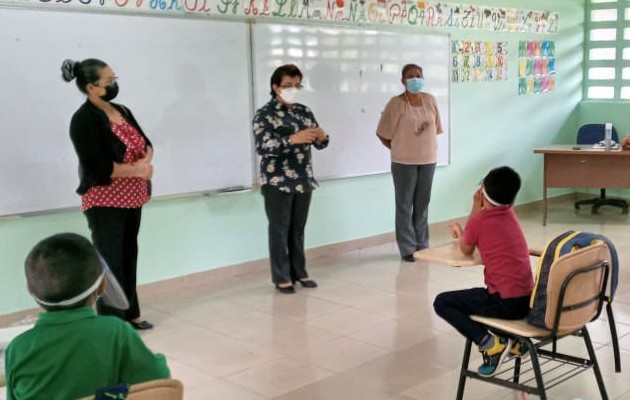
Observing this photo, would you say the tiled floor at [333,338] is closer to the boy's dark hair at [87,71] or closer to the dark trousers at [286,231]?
the dark trousers at [286,231]

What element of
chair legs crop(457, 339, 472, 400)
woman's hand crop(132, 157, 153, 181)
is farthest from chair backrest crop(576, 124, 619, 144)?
chair legs crop(457, 339, 472, 400)

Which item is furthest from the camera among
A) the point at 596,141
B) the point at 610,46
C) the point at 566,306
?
the point at 610,46

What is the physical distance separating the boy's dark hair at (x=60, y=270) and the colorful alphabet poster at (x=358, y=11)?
2.98 m

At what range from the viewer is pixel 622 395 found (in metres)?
3.24

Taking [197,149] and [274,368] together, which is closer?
[274,368]

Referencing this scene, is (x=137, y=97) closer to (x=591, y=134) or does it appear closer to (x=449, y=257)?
(x=449, y=257)

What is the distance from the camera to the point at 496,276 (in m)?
3.01

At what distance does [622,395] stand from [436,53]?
4.19 m

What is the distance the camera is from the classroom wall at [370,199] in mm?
4613

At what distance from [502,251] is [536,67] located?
551cm

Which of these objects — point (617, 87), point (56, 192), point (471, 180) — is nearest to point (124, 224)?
point (56, 192)

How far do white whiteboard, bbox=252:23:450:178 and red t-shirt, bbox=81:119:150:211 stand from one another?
58.3 inches

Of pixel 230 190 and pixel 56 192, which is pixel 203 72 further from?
A: pixel 56 192

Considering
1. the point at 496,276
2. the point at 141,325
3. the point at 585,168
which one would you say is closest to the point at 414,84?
the point at 585,168
